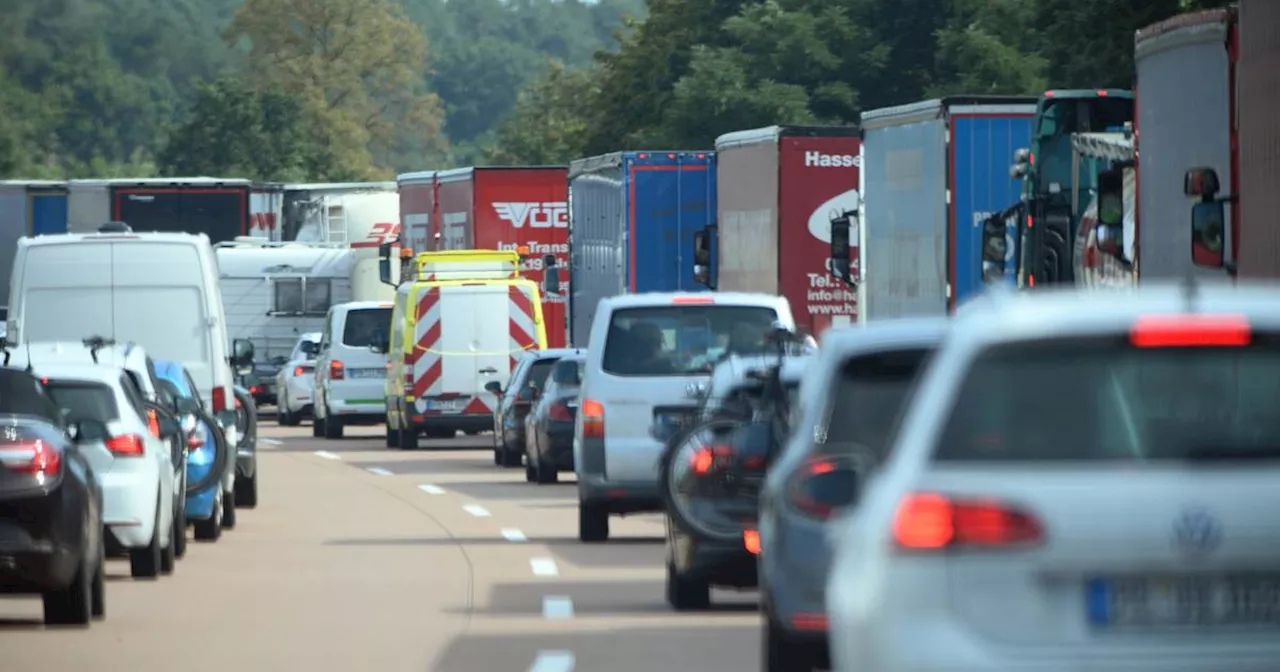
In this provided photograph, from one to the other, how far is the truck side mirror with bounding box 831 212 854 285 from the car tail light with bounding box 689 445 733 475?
15.2m

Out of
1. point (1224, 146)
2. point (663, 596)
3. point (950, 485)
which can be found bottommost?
point (663, 596)

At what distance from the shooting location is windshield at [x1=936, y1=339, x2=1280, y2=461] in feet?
22.2

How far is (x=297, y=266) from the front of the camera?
49.0 m

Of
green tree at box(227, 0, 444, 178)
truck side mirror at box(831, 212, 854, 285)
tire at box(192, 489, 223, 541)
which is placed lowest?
tire at box(192, 489, 223, 541)

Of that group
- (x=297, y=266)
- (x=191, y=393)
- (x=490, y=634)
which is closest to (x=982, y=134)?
(x=191, y=393)

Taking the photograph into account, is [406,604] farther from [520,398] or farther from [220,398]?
[520,398]

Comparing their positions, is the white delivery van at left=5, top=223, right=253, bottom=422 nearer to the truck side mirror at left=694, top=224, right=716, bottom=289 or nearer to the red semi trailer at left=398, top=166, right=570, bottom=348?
the truck side mirror at left=694, top=224, right=716, bottom=289

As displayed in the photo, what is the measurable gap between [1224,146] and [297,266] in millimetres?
32379

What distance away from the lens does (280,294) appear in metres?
49.2

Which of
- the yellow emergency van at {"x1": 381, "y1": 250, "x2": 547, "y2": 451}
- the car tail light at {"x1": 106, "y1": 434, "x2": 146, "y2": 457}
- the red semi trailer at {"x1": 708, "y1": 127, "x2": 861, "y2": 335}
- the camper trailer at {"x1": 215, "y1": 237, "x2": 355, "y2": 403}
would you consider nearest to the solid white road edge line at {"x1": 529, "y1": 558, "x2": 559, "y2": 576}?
the car tail light at {"x1": 106, "y1": 434, "x2": 146, "y2": 457}

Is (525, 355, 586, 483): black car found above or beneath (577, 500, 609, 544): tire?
above

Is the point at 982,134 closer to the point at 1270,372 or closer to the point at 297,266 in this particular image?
the point at 1270,372

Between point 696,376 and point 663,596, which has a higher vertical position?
point 696,376

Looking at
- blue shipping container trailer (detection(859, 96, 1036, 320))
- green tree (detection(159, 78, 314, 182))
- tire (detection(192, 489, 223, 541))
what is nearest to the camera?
tire (detection(192, 489, 223, 541))
